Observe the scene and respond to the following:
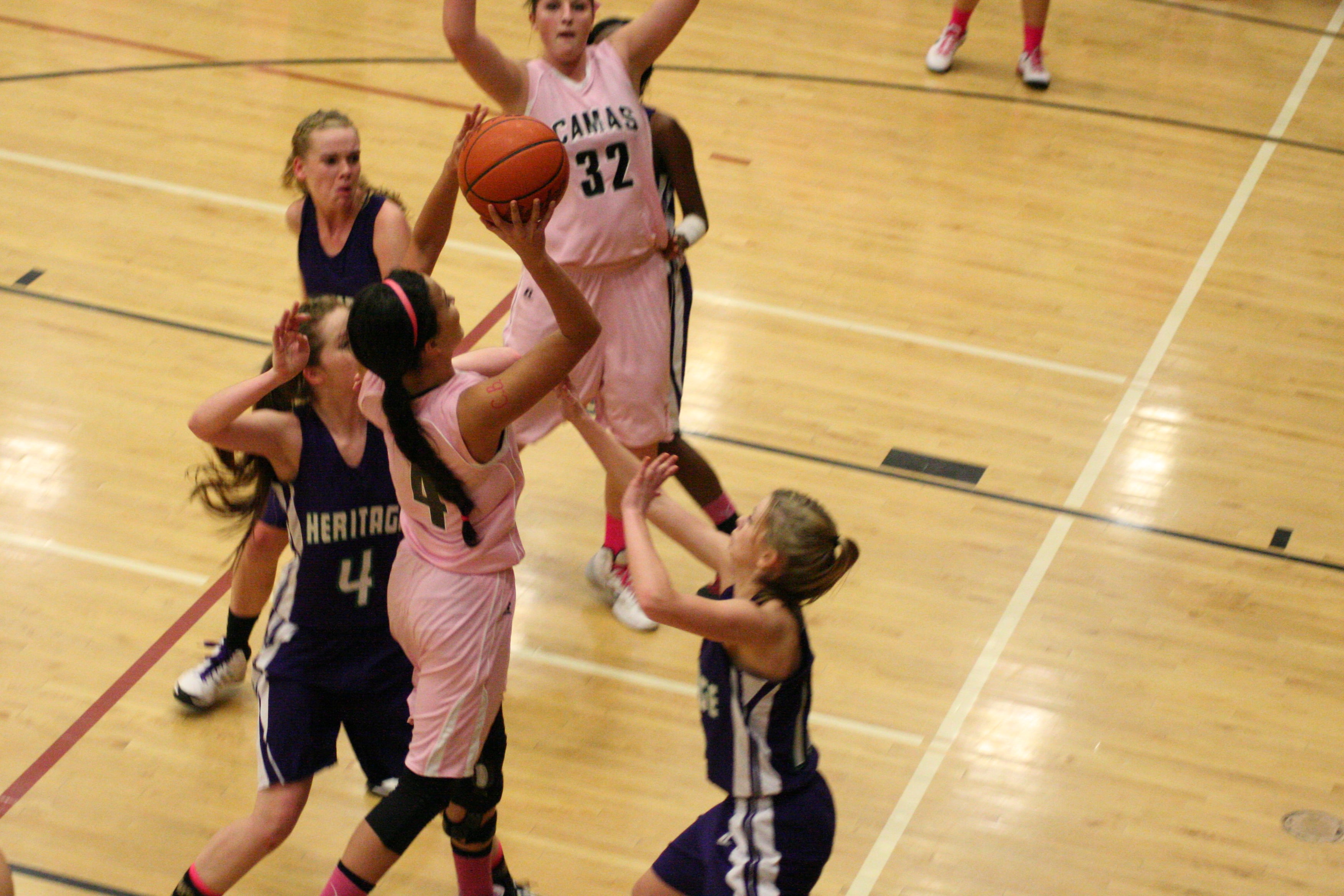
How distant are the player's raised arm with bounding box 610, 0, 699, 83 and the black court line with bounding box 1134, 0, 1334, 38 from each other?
747cm

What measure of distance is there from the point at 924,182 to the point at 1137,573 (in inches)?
131

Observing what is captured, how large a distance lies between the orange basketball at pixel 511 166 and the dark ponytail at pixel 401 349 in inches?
17.7

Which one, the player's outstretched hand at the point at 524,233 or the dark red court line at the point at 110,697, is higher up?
the player's outstretched hand at the point at 524,233

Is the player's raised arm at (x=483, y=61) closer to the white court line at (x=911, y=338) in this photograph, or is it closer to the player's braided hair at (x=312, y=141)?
the player's braided hair at (x=312, y=141)

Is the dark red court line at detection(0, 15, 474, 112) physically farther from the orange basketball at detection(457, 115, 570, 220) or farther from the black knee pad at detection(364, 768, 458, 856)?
the black knee pad at detection(364, 768, 458, 856)

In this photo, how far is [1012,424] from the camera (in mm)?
5887

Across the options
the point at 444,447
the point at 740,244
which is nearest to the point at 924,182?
the point at 740,244

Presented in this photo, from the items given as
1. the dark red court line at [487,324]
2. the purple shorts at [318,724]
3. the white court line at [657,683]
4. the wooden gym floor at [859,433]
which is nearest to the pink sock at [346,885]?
the purple shorts at [318,724]

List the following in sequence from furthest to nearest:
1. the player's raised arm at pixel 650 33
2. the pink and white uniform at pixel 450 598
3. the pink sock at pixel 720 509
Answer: the pink sock at pixel 720 509
the player's raised arm at pixel 650 33
the pink and white uniform at pixel 450 598

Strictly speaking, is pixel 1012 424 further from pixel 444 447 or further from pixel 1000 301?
pixel 444 447

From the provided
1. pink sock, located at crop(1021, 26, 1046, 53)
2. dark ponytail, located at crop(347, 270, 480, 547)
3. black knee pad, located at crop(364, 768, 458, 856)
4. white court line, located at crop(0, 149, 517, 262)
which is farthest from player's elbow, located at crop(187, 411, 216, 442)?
pink sock, located at crop(1021, 26, 1046, 53)

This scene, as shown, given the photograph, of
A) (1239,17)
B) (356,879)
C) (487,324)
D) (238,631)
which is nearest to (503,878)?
(356,879)

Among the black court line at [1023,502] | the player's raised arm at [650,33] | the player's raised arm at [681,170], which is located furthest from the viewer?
the black court line at [1023,502]

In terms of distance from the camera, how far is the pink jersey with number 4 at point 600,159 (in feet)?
13.7
